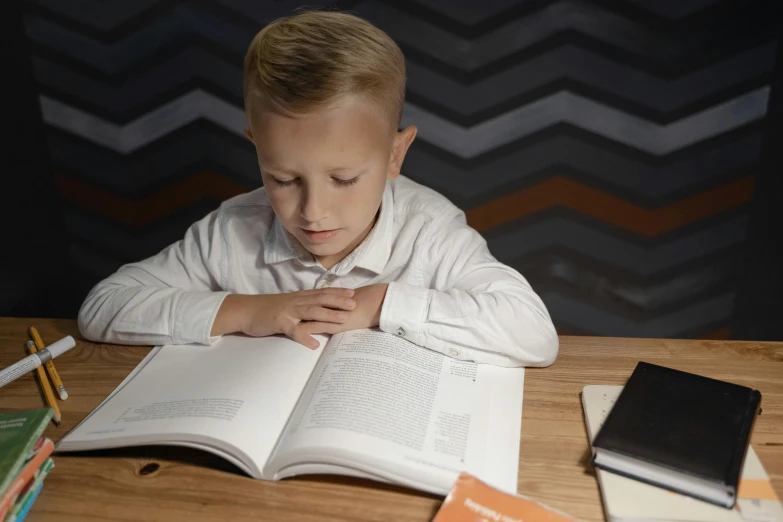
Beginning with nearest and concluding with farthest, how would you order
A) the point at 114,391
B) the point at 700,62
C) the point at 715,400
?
the point at 715,400 < the point at 114,391 < the point at 700,62

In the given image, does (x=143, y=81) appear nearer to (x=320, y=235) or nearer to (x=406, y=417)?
(x=320, y=235)

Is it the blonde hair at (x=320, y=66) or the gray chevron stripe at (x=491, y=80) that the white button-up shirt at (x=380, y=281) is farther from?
the gray chevron stripe at (x=491, y=80)

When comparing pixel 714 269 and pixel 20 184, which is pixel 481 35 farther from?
pixel 20 184

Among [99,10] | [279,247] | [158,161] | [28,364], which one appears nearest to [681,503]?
[279,247]

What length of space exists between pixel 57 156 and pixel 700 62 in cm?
143

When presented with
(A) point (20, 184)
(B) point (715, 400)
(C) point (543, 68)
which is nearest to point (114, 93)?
(A) point (20, 184)

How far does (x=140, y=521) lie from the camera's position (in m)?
0.67

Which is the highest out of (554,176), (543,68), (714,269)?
(543,68)

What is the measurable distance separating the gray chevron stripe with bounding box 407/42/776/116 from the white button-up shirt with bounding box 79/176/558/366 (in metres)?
0.31

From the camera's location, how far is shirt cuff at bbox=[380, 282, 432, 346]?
3.03 feet

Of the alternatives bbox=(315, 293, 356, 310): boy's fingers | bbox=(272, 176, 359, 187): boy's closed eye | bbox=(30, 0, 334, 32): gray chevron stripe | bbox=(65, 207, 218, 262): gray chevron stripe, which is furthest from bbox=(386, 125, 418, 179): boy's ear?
bbox=(65, 207, 218, 262): gray chevron stripe

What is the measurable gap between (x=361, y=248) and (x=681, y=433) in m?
0.56

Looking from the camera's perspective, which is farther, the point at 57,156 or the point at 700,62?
the point at 57,156

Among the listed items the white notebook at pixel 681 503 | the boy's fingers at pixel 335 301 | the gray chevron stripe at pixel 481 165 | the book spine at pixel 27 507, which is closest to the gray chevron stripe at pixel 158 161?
the gray chevron stripe at pixel 481 165
